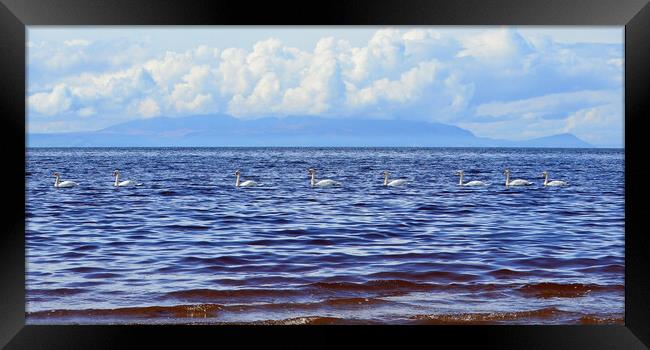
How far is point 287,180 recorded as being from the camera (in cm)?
2077

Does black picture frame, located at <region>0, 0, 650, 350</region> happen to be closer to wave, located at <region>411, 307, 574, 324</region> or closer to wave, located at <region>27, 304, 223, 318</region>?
wave, located at <region>411, 307, 574, 324</region>

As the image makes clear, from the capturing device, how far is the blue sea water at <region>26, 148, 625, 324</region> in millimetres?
4852

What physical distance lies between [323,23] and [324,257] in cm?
463

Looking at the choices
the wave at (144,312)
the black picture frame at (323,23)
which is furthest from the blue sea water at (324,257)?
the black picture frame at (323,23)

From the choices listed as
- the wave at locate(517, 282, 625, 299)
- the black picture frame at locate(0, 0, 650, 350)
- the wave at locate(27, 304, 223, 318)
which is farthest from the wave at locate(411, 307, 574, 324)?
the wave at locate(27, 304, 223, 318)

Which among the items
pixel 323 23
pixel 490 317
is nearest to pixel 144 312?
pixel 490 317

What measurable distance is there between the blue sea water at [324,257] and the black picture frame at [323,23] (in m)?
1.14

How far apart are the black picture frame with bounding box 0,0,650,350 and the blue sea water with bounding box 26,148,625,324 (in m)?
1.14

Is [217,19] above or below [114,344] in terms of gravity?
above

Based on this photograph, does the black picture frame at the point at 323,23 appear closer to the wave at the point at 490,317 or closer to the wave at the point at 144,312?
the wave at the point at 490,317

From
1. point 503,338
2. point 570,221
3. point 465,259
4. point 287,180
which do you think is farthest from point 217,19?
point 287,180

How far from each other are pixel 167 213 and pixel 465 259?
7.12 metres

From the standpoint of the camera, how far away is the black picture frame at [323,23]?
10.4 ft
